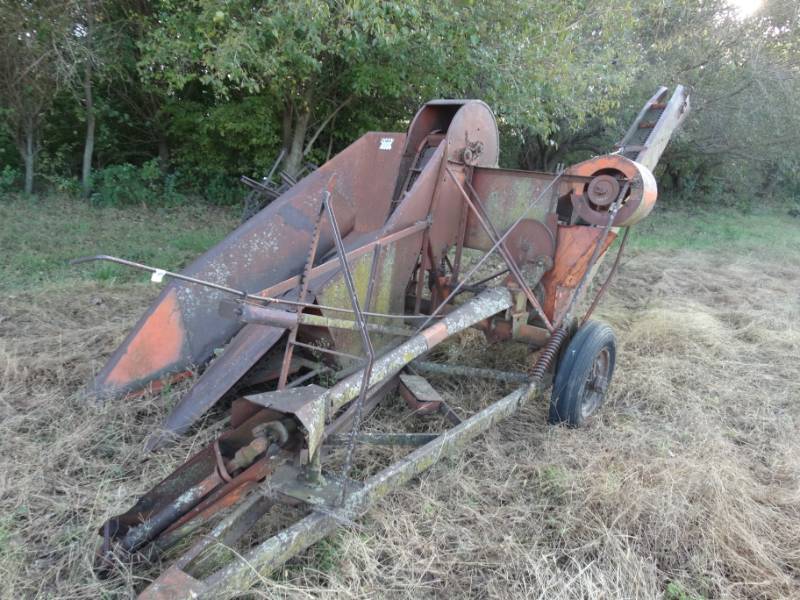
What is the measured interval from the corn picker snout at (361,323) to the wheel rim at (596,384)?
10 mm

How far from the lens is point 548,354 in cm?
342

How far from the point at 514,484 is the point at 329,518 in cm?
118

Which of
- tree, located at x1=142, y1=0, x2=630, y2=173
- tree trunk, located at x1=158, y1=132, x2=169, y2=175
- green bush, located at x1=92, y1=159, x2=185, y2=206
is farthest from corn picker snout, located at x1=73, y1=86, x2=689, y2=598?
tree trunk, located at x1=158, y1=132, x2=169, y2=175

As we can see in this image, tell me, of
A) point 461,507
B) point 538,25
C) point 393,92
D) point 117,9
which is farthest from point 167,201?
point 461,507

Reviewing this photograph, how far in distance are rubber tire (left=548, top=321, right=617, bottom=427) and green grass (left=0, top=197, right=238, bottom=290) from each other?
14.5ft

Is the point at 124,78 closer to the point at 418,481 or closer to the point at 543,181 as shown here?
the point at 543,181

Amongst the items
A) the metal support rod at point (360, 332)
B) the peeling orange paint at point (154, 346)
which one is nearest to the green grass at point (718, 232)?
the peeling orange paint at point (154, 346)

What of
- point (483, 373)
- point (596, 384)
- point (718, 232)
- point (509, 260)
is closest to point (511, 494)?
point (483, 373)

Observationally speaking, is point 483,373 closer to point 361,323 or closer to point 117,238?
point 361,323

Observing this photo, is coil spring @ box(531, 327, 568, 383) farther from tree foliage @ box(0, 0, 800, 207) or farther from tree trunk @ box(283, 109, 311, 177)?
tree trunk @ box(283, 109, 311, 177)

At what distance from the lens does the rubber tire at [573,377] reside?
134 inches

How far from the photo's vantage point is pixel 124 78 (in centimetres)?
984

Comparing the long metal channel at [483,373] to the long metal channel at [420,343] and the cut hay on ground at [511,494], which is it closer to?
the cut hay on ground at [511,494]

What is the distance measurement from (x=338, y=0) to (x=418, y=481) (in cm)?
442
